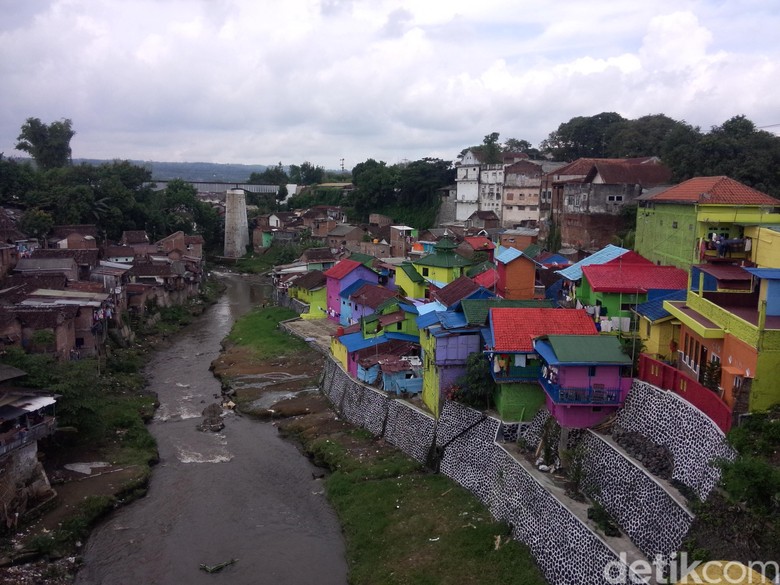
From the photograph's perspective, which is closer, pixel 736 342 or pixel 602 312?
pixel 736 342

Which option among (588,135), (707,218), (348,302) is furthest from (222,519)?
(588,135)

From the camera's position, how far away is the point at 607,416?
1596 cm

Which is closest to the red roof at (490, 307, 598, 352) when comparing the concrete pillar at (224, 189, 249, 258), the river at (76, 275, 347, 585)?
the river at (76, 275, 347, 585)

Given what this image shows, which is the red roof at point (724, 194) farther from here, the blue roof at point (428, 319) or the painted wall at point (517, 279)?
the blue roof at point (428, 319)

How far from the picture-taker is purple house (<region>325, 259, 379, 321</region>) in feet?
113

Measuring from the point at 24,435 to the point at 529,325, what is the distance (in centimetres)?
1429

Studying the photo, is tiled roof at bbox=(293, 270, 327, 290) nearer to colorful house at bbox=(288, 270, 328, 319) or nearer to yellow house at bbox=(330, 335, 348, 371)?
colorful house at bbox=(288, 270, 328, 319)

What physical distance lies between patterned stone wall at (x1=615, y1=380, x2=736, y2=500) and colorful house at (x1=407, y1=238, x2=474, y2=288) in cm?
1476

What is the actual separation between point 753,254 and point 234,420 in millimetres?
18611

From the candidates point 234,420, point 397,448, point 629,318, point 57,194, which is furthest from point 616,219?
point 57,194

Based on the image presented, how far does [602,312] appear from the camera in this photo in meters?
20.0

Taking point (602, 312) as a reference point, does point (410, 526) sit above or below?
below

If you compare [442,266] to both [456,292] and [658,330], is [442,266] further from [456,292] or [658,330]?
[658,330]

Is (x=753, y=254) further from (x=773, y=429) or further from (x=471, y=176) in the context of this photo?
(x=471, y=176)
